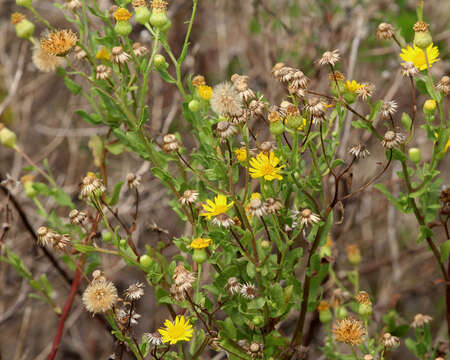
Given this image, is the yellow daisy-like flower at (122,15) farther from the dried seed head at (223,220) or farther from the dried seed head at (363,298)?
the dried seed head at (363,298)

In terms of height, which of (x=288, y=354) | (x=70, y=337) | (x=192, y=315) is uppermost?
(x=192, y=315)

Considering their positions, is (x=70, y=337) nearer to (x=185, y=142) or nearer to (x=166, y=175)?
(x=185, y=142)

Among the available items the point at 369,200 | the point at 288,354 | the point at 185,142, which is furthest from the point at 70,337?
the point at 288,354

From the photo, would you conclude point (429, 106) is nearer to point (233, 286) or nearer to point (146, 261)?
point (233, 286)

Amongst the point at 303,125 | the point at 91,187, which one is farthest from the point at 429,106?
the point at 91,187

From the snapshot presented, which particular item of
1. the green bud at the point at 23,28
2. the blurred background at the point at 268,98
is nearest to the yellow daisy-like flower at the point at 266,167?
the green bud at the point at 23,28

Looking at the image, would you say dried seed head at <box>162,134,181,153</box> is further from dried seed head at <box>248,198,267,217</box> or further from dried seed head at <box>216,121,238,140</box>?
dried seed head at <box>248,198,267,217</box>

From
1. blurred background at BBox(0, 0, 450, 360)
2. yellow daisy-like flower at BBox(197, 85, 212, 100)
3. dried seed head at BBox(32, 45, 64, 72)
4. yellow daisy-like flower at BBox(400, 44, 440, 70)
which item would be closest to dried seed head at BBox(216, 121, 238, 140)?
yellow daisy-like flower at BBox(197, 85, 212, 100)
